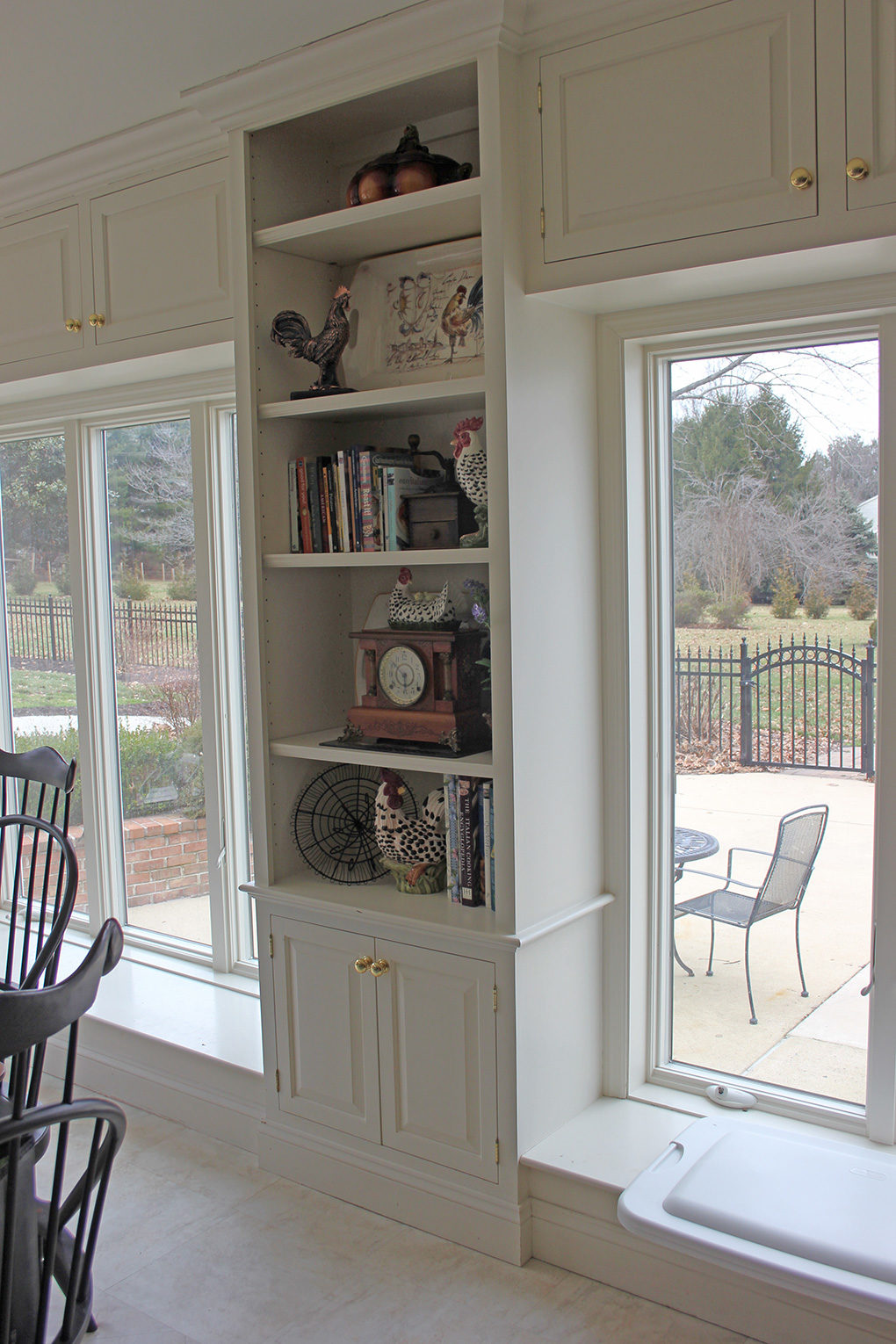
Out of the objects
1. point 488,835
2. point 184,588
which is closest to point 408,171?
point 488,835

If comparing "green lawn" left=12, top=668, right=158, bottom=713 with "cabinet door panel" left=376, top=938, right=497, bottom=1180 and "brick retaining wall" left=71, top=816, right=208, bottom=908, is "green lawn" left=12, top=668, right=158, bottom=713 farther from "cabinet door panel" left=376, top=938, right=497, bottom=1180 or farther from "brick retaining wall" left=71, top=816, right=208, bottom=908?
"cabinet door panel" left=376, top=938, right=497, bottom=1180

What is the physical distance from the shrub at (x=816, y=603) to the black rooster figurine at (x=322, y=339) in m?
1.11

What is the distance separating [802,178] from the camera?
5.80 feet

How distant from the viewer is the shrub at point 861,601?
216 centimetres

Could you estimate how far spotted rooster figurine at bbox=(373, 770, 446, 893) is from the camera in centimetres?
242

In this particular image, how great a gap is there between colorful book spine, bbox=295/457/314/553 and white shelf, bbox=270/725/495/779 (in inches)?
17.5

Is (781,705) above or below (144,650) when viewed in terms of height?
below

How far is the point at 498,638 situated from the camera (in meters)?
2.11

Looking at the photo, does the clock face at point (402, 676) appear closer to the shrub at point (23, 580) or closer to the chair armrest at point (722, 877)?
the chair armrest at point (722, 877)

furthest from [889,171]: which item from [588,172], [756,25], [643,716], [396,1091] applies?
[396,1091]

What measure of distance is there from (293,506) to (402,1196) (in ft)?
5.11

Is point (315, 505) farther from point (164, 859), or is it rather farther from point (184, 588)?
point (164, 859)

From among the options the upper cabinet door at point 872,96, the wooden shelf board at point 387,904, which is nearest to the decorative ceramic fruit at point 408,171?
the upper cabinet door at point 872,96

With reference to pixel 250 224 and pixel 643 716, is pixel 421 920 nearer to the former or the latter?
pixel 643 716
